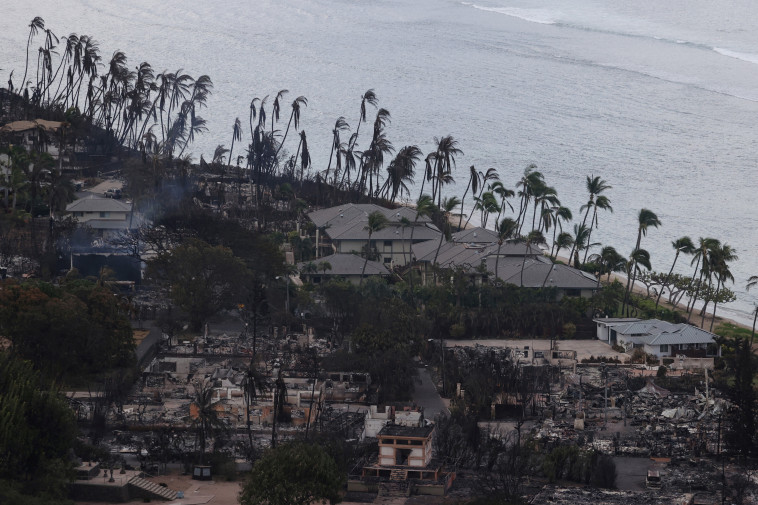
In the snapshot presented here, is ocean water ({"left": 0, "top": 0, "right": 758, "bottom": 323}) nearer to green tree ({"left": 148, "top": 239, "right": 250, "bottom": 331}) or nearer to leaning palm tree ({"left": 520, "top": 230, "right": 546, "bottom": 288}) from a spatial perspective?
leaning palm tree ({"left": 520, "top": 230, "right": 546, "bottom": 288})

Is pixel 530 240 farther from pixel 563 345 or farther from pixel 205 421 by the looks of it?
pixel 205 421

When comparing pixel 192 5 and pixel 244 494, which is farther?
pixel 192 5

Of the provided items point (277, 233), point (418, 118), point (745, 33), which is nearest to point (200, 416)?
point (277, 233)

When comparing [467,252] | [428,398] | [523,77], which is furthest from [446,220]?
[523,77]

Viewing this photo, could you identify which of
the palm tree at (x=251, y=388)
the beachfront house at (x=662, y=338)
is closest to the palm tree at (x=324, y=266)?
the beachfront house at (x=662, y=338)

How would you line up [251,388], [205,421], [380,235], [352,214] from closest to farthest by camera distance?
1. [205,421]
2. [251,388]
3. [380,235]
4. [352,214]

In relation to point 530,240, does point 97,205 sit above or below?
above

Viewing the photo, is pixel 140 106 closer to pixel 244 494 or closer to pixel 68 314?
pixel 68 314
